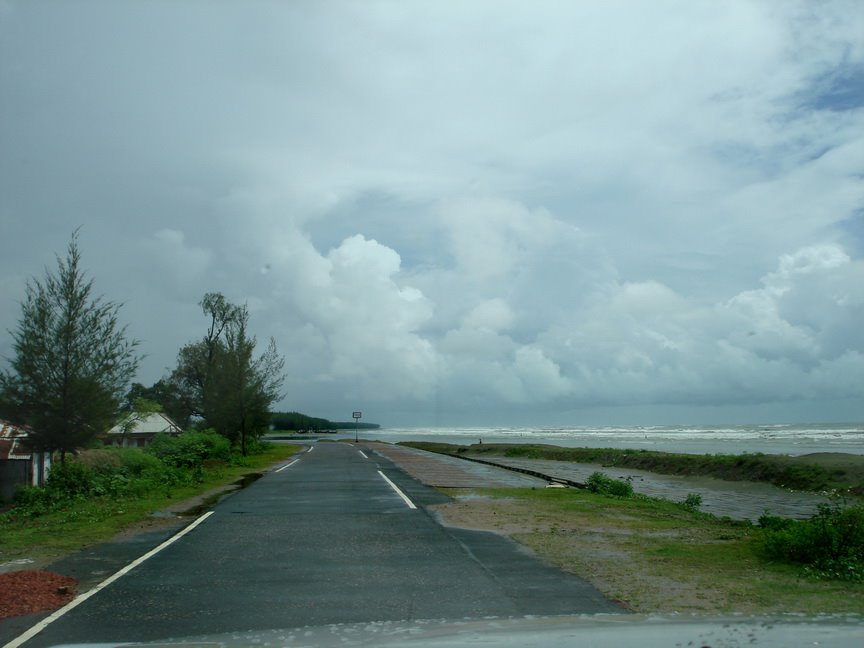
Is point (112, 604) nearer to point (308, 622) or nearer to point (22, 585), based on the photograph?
point (22, 585)

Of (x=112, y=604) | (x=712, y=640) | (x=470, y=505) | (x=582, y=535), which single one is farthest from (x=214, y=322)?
(x=712, y=640)

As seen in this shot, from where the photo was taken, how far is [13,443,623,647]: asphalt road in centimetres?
795

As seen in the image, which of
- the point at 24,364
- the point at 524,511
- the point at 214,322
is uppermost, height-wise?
the point at 214,322

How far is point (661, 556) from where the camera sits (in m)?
11.9

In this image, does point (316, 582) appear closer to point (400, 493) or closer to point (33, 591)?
point (33, 591)

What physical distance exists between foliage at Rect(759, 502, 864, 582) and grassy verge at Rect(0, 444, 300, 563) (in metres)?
10.6

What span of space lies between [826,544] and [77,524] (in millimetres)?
13462

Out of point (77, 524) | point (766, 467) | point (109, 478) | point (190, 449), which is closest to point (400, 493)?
point (109, 478)

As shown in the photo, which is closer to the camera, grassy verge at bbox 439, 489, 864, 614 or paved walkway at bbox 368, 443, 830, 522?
grassy verge at bbox 439, 489, 864, 614

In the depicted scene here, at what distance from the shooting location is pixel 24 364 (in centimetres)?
2131

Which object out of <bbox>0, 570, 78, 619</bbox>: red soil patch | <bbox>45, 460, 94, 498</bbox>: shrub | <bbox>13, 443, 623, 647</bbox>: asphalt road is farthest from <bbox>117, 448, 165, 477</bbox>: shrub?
<bbox>0, 570, 78, 619</bbox>: red soil patch

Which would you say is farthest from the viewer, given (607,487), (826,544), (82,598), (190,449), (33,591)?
(190,449)

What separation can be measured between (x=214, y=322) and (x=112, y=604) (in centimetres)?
4994

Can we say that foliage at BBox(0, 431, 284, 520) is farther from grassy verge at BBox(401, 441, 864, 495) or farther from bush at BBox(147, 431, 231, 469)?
grassy verge at BBox(401, 441, 864, 495)
